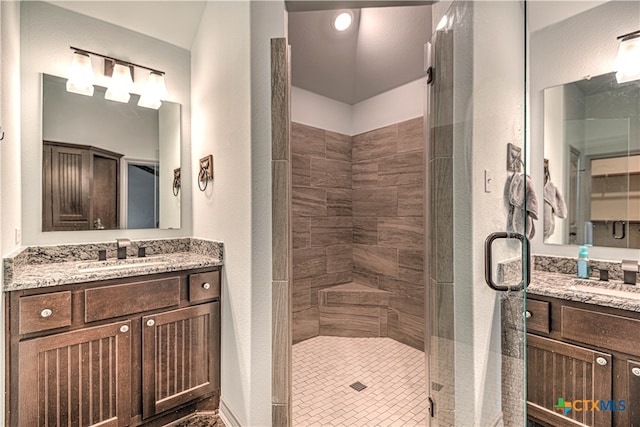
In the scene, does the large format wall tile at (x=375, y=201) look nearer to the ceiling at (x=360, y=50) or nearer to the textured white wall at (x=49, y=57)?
the ceiling at (x=360, y=50)

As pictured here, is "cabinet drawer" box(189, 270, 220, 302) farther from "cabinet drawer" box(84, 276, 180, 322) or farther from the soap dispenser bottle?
the soap dispenser bottle

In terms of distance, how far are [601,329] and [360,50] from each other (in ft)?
8.74

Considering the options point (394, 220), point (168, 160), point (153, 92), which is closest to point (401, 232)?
point (394, 220)

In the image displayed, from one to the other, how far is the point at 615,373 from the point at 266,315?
1.61m

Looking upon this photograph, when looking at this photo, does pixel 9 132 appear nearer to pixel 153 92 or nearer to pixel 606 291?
pixel 153 92

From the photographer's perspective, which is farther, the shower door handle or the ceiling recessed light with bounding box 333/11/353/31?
the ceiling recessed light with bounding box 333/11/353/31

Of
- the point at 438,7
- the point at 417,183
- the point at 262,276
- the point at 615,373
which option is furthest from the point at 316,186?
the point at 615,373

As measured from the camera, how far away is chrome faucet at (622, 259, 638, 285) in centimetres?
149

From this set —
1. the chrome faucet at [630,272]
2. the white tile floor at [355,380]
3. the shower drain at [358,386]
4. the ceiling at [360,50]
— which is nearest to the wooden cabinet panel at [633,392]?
the chrome faucet at [630,272]

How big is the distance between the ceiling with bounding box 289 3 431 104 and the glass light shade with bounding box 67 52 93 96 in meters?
1.48

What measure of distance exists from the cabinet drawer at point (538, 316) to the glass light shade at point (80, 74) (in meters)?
2.92

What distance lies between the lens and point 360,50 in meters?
2.72

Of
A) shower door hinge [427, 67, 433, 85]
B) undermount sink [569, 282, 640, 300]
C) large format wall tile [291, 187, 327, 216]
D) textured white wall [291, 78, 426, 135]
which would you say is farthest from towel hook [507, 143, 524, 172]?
large format wall tile [291, 187, 327, 216]

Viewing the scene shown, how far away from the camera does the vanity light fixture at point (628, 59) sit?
151cm
